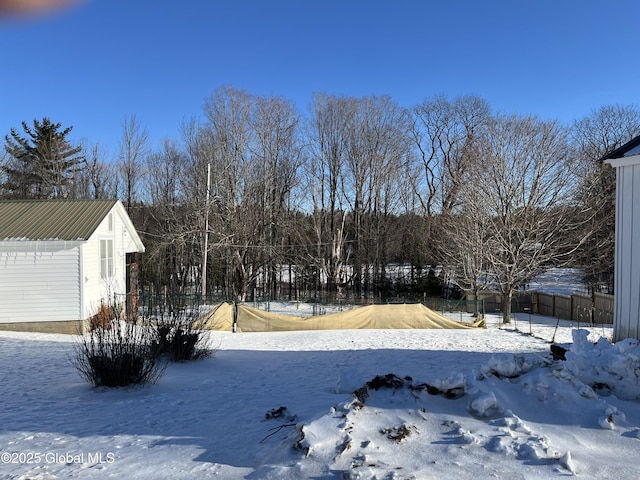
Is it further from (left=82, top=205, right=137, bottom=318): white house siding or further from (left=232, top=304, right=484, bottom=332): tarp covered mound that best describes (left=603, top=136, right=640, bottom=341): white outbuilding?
(left=82, top=205, right=137, bottom=318): white house siding

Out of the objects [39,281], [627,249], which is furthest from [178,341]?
[627,249]

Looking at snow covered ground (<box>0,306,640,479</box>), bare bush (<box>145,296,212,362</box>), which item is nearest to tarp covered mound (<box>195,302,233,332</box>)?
bare bush (<box>145,296,212,362</box>)

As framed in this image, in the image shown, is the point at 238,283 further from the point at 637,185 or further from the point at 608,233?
the point at 637,185

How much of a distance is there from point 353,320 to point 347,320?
0.22 meters

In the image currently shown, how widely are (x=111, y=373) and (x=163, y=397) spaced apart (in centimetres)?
98

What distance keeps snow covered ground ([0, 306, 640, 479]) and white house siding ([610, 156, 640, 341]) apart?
1089mm

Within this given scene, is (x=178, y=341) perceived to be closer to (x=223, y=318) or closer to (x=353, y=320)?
(x=223, y=318)

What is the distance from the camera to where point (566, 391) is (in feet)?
15.9

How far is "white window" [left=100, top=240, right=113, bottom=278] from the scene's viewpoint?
15.6m

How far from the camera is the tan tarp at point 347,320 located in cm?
1538

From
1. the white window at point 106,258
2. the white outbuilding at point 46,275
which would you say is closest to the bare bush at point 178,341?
the white outbuilding at point 46,275

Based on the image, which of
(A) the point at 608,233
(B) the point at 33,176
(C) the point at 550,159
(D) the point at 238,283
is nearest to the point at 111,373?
(C) the point at 550,159

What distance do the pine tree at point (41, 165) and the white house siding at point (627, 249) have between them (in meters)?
34.2

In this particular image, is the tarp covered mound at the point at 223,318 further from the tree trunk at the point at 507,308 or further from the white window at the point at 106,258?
the tree trunk at the point at 507,308
